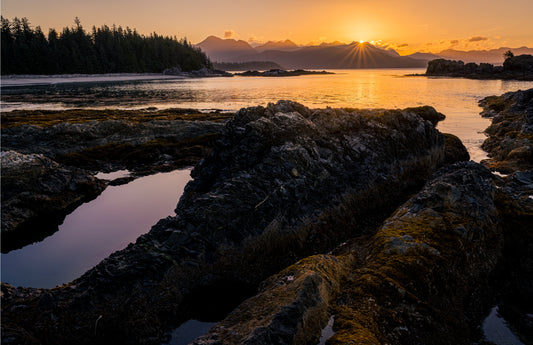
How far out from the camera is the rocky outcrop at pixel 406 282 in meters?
5.47

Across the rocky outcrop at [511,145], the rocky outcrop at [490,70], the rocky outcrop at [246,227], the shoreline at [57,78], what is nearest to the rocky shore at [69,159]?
the rocky outcrop at [246,227]

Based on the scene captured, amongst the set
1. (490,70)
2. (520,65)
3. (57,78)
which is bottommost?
(490,70)

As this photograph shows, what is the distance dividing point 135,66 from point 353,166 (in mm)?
221951

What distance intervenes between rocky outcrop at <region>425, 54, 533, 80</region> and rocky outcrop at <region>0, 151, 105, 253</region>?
160587 mm

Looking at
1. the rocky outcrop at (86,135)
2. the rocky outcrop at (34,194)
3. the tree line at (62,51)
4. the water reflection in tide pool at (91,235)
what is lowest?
the water reflection in tide pool at (91,235)

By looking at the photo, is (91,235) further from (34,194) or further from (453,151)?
(453,151)

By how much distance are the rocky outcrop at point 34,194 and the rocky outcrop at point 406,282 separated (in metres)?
12.1

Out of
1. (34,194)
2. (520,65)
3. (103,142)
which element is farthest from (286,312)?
(520,65)

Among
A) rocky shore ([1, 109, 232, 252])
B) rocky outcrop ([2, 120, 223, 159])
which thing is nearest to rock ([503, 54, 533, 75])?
rocky shore ([1, 109, 232, 252])

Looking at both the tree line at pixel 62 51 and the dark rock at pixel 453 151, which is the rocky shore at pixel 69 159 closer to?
the dark rock at pixel 453 151

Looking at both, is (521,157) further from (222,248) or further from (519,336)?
(222,248)

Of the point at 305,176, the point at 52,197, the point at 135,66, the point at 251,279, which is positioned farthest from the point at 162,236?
the point at 135,66

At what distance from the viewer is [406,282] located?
21.7 feet

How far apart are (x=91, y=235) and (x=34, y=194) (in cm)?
508
